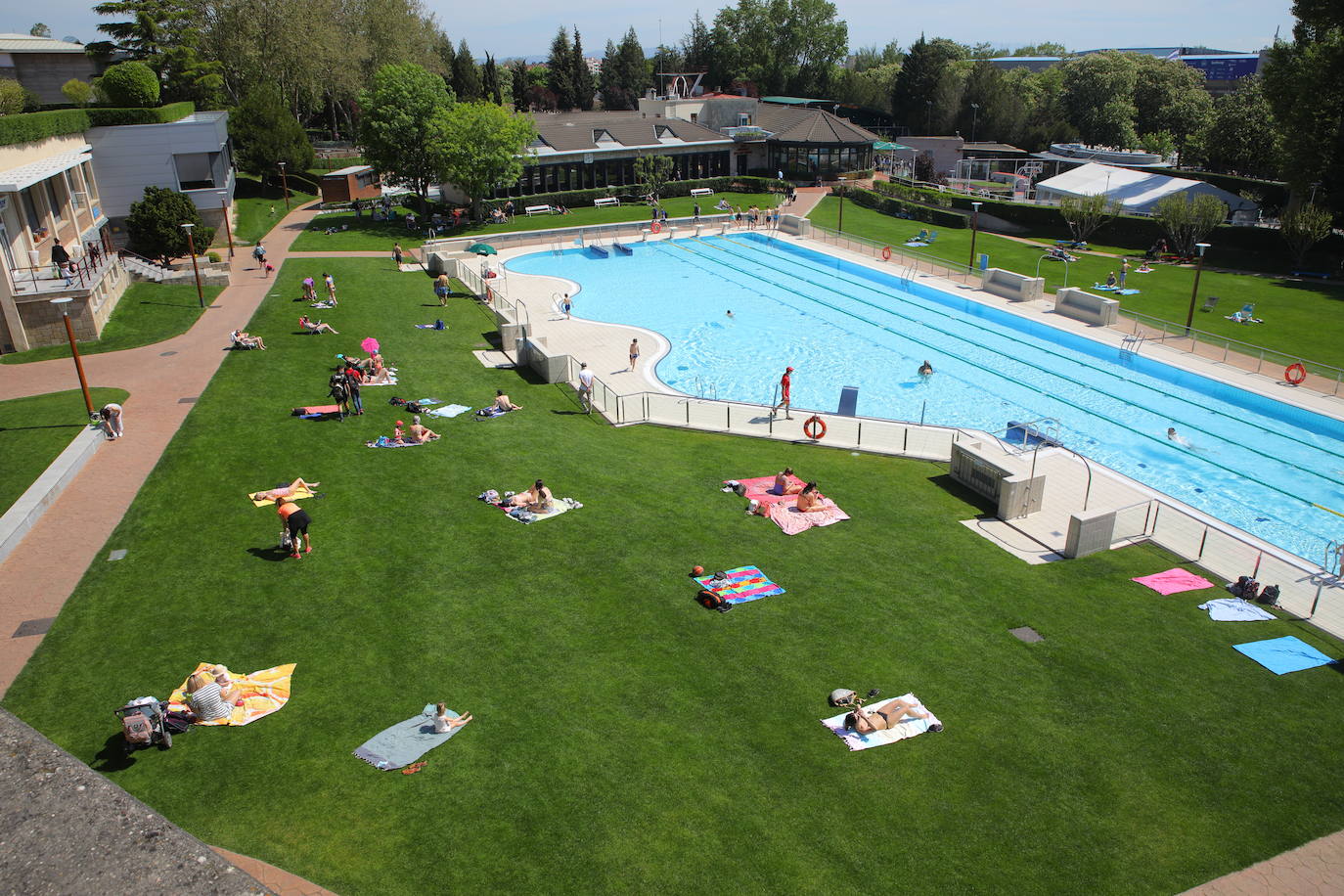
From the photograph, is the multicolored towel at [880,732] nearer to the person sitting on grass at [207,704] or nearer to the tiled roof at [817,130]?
the person sitting on grass at [207,704]

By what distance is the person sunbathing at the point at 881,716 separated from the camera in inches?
488

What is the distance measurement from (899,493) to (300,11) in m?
70.3

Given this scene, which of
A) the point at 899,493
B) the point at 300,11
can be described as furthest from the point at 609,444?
the point at 300,11

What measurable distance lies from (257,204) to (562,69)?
73.9m

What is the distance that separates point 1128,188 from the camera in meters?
54.5

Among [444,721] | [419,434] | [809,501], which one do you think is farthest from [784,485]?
[444,721]

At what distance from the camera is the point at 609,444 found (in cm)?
2353

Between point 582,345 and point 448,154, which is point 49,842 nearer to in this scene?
point 582,345

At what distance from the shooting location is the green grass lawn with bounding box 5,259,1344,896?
10.5 m

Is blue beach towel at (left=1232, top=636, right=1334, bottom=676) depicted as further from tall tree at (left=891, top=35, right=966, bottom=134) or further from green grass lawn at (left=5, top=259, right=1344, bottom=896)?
tall tree at (left=891, top=35, right=966, bottom=134)

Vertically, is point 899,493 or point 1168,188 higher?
point 1168,188

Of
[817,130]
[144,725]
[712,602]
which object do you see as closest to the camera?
[144,725]

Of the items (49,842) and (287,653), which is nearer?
(49,842)

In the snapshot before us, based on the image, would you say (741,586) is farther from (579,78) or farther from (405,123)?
(579,78)
